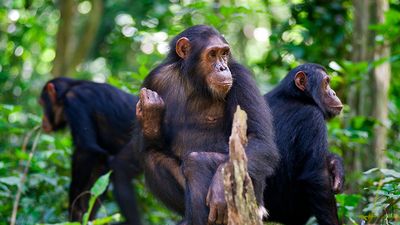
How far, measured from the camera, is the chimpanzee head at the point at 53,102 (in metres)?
9.19

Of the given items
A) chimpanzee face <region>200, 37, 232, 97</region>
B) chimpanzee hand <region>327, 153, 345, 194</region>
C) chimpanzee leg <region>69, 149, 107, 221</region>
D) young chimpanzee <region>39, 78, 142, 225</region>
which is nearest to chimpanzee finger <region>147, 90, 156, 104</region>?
chimpanzee face <region>200, 37, 232, 97</region>

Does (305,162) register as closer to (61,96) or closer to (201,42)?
(201,42)

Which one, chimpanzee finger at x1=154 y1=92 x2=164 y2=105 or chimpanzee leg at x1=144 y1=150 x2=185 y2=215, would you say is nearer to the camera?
chimpanzee leg at x1=144 y1=150 x2=185 y2=215

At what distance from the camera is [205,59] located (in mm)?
5750

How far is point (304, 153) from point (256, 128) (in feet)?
3.56

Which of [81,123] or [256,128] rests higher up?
[256,128]

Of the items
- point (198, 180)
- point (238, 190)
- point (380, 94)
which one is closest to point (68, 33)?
point (380, 94)

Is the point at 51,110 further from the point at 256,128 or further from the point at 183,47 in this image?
the point at 256,128

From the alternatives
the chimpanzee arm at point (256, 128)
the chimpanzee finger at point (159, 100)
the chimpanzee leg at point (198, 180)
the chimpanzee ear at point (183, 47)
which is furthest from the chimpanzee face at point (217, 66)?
the chimpanzee leg at point (198, 180)

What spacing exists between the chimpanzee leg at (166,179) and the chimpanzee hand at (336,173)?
1.56 m

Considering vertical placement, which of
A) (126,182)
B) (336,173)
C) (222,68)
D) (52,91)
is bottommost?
(126,182)

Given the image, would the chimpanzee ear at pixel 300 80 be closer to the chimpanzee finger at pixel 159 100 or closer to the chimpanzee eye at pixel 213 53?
the chimpanzee eye at pixel 213 53

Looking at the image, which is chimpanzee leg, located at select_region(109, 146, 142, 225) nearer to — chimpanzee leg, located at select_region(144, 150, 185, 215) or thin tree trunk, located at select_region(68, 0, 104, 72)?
chimpanzee leg, located at select_region(144, 150, 185, 215)

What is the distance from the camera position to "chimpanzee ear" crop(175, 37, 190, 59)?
5.91 m
